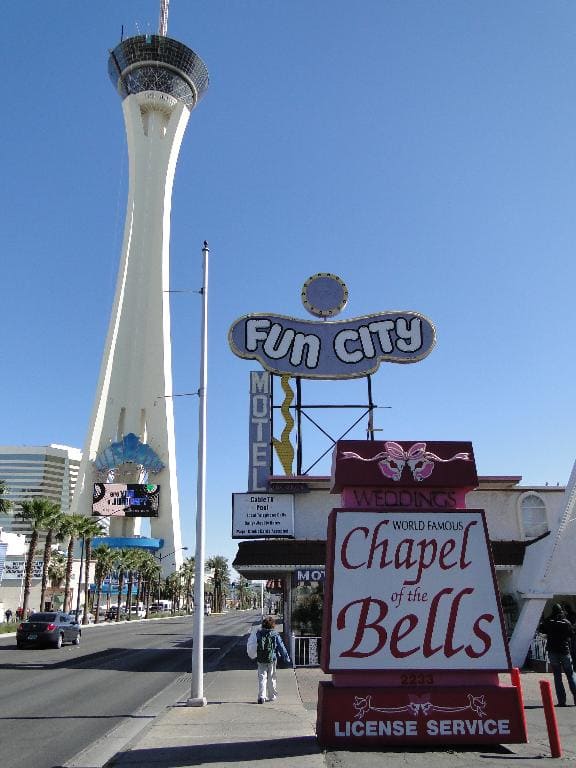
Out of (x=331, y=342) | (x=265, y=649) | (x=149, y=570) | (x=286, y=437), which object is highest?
(x=331, y=342)

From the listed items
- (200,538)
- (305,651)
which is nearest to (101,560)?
(305,651)

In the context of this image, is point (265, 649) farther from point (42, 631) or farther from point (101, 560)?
point (101, 560)

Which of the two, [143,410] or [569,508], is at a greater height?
[143,410]

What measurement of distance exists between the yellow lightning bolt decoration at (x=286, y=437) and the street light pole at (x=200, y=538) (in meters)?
12.8

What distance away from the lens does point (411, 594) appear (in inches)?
378

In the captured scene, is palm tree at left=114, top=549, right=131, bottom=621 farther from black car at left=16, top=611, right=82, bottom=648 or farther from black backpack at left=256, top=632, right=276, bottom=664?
black backpack at left=256, top=632, right=276, bottom=664

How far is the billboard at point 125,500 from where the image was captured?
89812 millimetres

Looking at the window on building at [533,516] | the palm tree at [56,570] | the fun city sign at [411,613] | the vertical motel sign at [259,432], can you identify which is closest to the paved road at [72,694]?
the fun city sign at [411,613]

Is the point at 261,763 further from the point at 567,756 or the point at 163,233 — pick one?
the point at 163,233

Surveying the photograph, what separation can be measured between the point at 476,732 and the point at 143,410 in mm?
94016

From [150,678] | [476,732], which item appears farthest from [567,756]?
[150,678]

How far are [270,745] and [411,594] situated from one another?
2936mm

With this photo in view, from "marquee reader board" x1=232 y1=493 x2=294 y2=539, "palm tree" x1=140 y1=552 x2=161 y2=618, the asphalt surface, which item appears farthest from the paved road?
"palm tree" x1=140 y1=552 x2=161 y2=618

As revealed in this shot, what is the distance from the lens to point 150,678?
61.0ft
